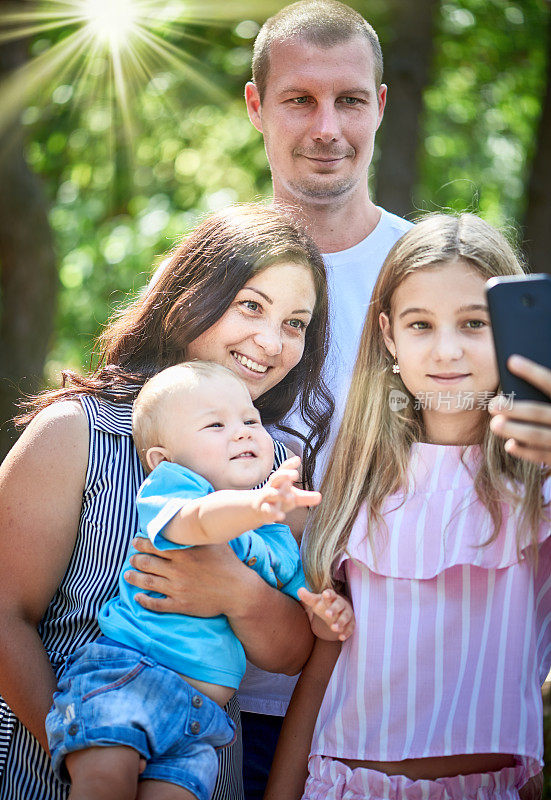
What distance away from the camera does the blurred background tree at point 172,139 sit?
6742mm

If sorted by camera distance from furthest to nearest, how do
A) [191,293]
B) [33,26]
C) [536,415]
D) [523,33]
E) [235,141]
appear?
[235,141], [523,33], [33,26], [191,293], [536,415]

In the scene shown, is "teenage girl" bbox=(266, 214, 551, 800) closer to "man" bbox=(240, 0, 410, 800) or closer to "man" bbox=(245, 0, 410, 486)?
"man" bbox=(240, 0, 410, 800)

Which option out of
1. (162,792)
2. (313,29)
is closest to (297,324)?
(162,792)

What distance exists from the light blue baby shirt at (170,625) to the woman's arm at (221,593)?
31 mm

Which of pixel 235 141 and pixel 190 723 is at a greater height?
pixel 235 141

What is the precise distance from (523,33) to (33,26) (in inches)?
196

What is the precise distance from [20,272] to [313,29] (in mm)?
3438

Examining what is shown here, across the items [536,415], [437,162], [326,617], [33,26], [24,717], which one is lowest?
[24,717]

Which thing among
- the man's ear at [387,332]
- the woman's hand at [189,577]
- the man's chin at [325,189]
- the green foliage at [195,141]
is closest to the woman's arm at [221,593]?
the woman's hand at [189,577]

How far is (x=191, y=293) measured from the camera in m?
2.64

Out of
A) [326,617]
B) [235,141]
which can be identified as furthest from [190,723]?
[235,141]

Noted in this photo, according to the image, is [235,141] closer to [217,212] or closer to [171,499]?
[217,212]

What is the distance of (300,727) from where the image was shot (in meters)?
2.46

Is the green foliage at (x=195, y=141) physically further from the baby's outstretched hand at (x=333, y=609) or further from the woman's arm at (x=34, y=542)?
the baby's outstretched hand at (x=333, y=609)
